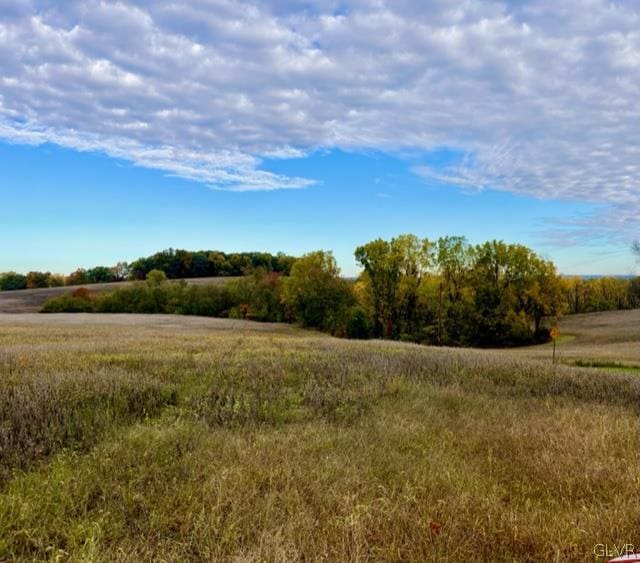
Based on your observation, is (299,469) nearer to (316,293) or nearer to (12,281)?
(316,293)

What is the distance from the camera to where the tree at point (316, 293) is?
216 feet

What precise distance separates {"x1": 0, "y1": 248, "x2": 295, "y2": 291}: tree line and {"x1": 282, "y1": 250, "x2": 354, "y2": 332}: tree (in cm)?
4349

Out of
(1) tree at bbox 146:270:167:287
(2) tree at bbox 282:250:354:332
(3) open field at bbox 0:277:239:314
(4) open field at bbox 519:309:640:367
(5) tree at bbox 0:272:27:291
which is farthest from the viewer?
(5) tree at bbox 0:272:27:291

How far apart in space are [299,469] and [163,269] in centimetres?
11751

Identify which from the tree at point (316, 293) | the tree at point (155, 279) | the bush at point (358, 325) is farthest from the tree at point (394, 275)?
the tree at point (155, 279)

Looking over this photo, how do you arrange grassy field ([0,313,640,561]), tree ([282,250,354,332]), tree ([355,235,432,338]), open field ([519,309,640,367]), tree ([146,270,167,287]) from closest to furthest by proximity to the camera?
grassy field ([0,313,640,561])
open field ([519,309,640,367])
tree ([355,235,432,338])
tree ([282,250,354,332])
tree ([146,270,167,287])

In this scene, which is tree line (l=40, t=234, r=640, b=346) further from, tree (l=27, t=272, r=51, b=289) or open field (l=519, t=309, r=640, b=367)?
tree (l=27, t=272, r=51, b=289)

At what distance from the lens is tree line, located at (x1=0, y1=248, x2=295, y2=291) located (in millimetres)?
113438

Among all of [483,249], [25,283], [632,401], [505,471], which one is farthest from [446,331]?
[25,283]

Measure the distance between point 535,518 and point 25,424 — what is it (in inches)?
232

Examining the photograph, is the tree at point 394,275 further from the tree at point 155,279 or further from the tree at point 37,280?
the tree at point 37,280

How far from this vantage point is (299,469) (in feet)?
16.0

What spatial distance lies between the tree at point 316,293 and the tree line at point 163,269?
43486 mm

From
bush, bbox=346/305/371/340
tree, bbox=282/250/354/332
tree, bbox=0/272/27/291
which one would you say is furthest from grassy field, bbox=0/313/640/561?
tree, bbox=0/272/27/291
